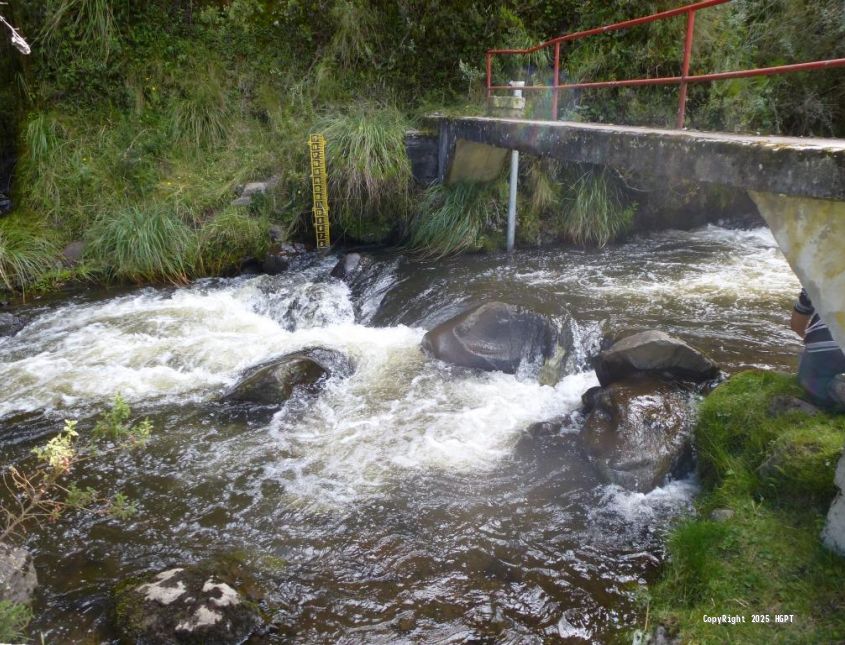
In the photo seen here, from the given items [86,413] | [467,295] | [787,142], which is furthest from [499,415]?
[86,413]

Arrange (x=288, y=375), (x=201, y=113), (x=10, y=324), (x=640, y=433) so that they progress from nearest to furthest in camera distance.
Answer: (x=640, y=433), (x=288, y=375), (x=10, y=324), (x=201, y=113)

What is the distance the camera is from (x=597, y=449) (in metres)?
4.76

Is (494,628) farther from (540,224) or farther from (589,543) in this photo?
(540,224)

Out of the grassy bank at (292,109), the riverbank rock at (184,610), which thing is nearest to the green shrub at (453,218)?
the grassy bank at (292,109)

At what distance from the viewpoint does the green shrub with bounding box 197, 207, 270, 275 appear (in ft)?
29.5

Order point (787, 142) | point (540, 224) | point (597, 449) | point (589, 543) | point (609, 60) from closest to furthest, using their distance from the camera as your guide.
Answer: point (787, 142)
point (589, 543)
point (597, 449)
point (540, 224)
point (609, 60)

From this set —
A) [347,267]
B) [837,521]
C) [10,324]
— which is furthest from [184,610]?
[347,267]

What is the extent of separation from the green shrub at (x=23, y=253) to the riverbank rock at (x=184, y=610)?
6.33m

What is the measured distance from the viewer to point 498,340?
6.47m

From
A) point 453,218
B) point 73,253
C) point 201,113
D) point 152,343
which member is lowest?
point 152,343

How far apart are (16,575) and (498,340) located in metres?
4.45

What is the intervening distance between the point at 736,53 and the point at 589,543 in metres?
9.53

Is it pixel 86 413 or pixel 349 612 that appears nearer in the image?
pixel 349 612

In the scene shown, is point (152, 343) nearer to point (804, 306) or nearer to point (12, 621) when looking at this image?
point (12, 621)
